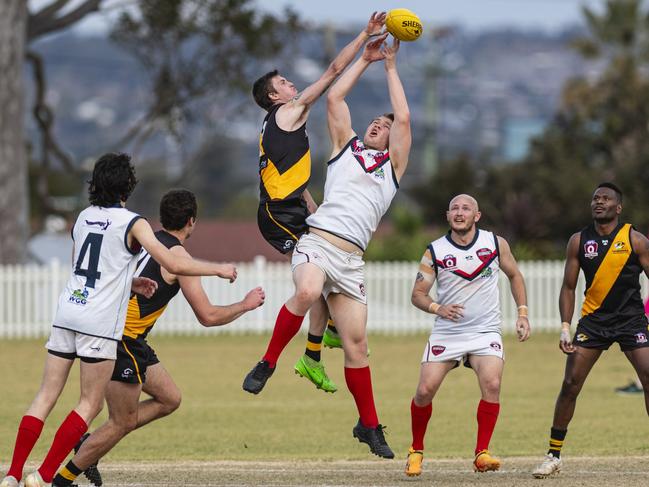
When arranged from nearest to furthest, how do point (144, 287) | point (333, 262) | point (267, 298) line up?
point (144, 287)
point (333, 262)
point (267, 298)

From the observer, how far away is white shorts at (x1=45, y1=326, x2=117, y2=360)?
29.7 feet

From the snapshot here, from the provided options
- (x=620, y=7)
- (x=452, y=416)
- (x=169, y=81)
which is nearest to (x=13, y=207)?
(x=169, y=81)

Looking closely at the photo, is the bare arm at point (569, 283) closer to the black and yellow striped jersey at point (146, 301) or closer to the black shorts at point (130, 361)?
the black and yellow striped jersey at point (146, 301)

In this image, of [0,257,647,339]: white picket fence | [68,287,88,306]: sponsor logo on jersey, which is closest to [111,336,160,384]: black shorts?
[68,287,88,306]: sponsor logo on jersey

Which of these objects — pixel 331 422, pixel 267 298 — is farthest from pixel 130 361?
pixel 267 298

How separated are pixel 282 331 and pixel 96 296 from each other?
1.81 m

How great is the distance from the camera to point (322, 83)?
9.91m

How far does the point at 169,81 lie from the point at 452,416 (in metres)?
24.0

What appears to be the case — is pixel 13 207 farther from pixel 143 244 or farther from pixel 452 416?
pixel 143 244

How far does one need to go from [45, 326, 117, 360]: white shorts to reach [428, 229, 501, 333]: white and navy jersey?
2993 mm

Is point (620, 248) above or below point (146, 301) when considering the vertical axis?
above

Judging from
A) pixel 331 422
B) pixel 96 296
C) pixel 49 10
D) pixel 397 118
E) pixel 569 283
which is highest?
pixel 49 10

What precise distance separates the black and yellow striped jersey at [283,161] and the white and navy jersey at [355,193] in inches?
9.3

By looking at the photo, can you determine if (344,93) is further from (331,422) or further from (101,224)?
(331,422)
